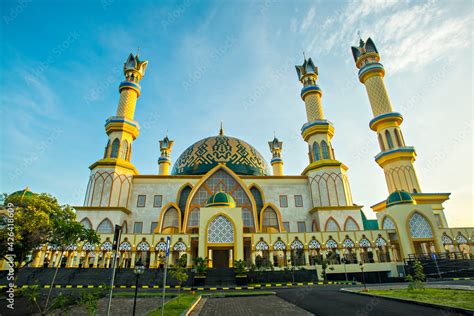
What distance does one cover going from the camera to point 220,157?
104ft

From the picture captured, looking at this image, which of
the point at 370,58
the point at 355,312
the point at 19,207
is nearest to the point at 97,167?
the point at 19,207

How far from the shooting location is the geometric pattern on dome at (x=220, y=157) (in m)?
30.8

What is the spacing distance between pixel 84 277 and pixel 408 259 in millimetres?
21732

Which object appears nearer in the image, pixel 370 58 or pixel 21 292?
pixel 21 292

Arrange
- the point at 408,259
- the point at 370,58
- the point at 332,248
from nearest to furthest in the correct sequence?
the point at 408,259
the point at 332,248
the point at 370,58

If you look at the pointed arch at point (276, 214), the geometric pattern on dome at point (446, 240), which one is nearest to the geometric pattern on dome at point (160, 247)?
the pointed arch at point (276, 214)

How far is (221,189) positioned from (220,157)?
18.4 ft

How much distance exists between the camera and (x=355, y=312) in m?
6.39

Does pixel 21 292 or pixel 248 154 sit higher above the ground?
pixel 248 154

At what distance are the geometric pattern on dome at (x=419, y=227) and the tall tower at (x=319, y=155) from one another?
5.54 meters

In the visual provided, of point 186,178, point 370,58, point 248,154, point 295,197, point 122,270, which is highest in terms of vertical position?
point 370,58

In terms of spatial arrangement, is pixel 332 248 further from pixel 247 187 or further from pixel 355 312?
pixel 355 312

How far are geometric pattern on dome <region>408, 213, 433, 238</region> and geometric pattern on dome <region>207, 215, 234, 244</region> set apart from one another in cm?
1370

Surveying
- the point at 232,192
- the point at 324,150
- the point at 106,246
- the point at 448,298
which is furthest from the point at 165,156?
the point at 448,298
